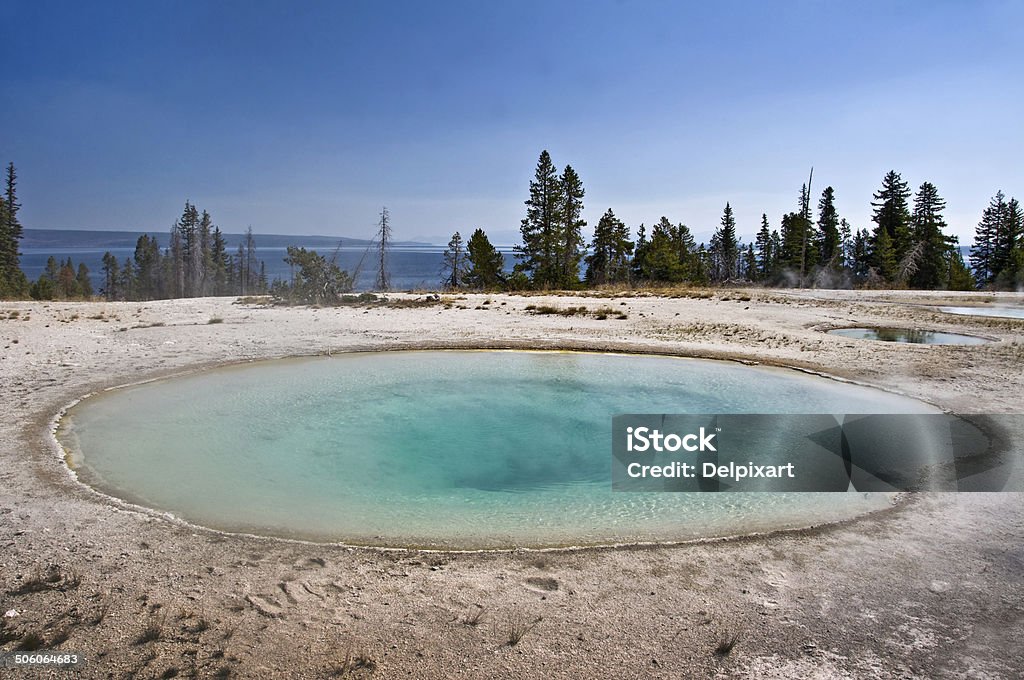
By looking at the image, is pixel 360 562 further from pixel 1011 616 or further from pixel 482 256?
pixel 482 256

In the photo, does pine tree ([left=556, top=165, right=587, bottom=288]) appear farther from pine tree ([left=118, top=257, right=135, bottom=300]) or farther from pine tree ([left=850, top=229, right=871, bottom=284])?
pine tree ([left=118, top=257, right=135, bottom=300])

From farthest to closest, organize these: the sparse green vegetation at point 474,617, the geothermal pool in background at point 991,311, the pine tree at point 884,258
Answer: the pine tree at point 884,258 → the geothermal pool in background at point 991,311 → the sparse green vegetation at point 474,617

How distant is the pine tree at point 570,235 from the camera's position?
4453 cm

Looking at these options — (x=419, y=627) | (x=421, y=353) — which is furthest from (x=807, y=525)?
(x=421, y=353)

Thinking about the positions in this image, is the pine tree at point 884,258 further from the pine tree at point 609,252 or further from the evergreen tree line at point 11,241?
the evergreen tree line at point 11,241

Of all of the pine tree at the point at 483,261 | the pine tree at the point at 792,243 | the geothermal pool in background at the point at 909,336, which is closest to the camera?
the geothermal pool in background at the point at 909,336

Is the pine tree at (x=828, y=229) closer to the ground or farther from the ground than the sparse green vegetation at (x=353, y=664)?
farther from the ground

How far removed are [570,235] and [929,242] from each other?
28242mm

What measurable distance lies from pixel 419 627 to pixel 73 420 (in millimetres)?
7175

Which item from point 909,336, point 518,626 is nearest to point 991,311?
point 909,336

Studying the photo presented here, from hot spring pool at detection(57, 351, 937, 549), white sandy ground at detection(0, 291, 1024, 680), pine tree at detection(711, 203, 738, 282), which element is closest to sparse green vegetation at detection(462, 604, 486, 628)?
white sandy ground at detection(0, 291, 1024, 680)

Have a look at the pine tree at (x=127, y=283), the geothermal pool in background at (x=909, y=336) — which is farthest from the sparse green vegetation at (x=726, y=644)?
the pine tree at (x=127, y=283)

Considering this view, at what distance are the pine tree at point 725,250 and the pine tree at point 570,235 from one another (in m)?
27.1

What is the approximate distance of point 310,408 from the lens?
31.2 feet
